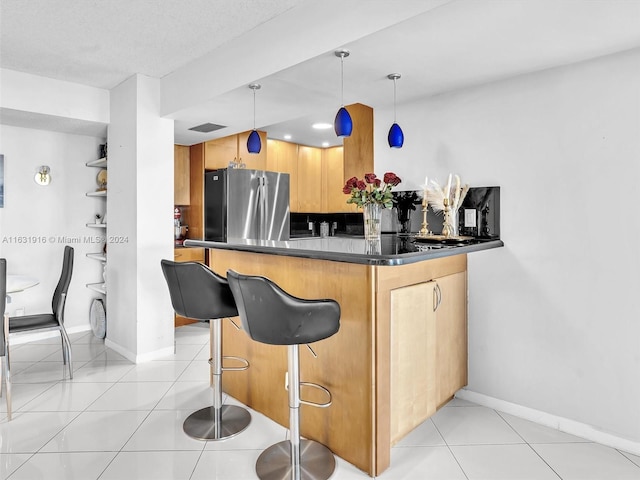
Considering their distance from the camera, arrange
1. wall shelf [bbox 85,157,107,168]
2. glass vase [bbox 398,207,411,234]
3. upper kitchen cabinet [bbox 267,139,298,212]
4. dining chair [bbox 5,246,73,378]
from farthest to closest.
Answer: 1. upper kitchen cabinet [bbox 267,139,298,212]
2. wall shelf [bbox 85,157,107,168]
3. glass vase [bbox 398,207,411,234]
4. dining chair [bbox 5,246,73,378]

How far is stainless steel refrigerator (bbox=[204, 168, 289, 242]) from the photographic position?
14.6 feet

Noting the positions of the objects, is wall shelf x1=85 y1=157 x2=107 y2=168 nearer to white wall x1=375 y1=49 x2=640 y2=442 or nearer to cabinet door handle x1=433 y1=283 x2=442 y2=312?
white wall x1=375 y1=49 x2=640 y2=442

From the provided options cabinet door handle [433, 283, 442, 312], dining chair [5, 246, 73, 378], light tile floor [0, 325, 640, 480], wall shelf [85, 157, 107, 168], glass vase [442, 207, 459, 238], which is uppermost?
wall shelf [85, 157, 107, 168]

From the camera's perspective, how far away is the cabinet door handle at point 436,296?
2.29 metres

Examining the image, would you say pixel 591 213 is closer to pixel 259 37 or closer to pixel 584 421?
pixel 584 421

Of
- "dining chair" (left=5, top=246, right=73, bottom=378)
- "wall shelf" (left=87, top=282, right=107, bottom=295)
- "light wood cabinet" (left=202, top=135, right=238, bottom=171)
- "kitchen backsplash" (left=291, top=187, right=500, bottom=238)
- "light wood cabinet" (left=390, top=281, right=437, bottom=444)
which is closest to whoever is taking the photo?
"light wood cabinet" (left=390, top=281, right=437, bottom=444)

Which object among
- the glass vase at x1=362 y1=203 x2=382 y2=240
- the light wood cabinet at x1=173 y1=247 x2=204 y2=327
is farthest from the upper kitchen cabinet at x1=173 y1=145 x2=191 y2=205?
the glass vase at x1=362 y1=203 x2=382 y2=240

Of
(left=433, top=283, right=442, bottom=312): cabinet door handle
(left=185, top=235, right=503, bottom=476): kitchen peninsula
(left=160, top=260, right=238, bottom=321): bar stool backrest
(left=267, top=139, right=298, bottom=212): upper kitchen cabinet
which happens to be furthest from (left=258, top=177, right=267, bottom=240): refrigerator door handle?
(left=433, top=283, right=442, bottom=312): cabinet door handle

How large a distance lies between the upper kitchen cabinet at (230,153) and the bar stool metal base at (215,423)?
316 centimetres

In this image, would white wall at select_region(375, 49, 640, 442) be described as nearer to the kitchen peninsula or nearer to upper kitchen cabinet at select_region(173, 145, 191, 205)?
the kitchen peninsula

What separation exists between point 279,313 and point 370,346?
49 cm

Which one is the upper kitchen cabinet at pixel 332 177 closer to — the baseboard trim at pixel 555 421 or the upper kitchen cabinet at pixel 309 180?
the upper kitchen cabinet at pixel 309 180

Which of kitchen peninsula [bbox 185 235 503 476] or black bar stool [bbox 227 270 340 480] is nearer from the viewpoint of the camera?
black bar stool [bbox 227 270 340 480]

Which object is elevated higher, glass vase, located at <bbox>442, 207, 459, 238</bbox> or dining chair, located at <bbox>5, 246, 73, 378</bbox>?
glass vase, located at <bbox>442, 207, 459, 238</bbox>
